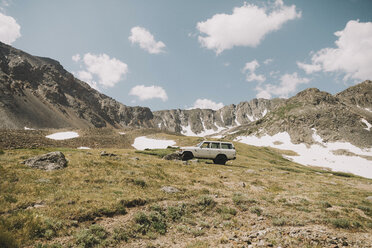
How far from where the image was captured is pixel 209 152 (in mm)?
26594

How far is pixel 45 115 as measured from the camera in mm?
141875

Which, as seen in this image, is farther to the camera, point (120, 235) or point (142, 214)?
point (142, 214)

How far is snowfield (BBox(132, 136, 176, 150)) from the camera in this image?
72444 millimetres

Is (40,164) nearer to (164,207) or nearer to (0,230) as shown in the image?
(0,230)

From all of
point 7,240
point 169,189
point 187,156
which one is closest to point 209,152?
point 187,156

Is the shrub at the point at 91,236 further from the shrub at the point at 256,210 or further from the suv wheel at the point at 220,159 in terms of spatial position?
the suv wheel at the point at 220,159

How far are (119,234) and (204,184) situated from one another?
886 centimetres

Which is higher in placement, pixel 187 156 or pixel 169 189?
pixel 187 156

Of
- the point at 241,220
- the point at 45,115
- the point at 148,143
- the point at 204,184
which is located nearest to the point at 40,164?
the point at 204,184

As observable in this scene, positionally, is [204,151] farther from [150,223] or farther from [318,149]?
[318,149]

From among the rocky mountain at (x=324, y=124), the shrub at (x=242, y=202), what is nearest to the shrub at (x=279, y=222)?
the shrub at (x=242, y=202)

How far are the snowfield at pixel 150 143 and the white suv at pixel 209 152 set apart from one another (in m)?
45.6

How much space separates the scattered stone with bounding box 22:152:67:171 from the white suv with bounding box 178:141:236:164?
15192mm

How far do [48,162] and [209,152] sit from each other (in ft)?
60.4
